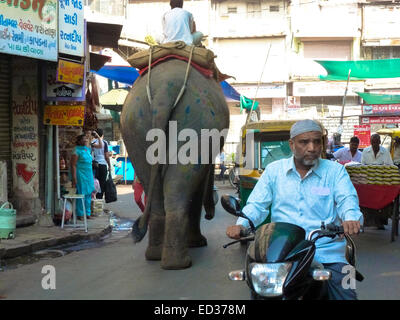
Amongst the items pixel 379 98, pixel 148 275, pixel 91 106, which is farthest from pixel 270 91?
pixel 148 275

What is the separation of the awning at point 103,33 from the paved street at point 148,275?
454 cm

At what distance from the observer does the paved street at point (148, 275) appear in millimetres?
5266

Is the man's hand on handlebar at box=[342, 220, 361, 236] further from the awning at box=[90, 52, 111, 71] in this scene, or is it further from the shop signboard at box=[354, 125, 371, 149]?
the shop signboard at box=[354, 125, 371, 149]

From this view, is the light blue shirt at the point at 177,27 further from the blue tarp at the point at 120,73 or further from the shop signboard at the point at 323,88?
the shop signboard at the point at 323,88

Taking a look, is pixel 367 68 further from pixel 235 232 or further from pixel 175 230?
pixel 235 232

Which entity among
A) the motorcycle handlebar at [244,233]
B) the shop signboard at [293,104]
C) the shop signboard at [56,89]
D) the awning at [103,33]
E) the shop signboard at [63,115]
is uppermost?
the shop signboard at [293,104]

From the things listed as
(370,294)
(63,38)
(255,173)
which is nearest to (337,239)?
(370,294)

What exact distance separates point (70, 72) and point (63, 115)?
760 mm

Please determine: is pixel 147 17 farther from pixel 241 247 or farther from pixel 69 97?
pixel 241 247

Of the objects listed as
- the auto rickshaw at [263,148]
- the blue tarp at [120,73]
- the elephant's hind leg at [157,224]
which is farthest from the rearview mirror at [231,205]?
the blue tarp at [120,73]

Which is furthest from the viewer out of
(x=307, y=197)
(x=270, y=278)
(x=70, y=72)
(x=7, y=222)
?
(x=70, y=72)

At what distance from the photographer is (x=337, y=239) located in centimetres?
330

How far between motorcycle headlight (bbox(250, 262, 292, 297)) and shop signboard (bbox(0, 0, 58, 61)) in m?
6.20

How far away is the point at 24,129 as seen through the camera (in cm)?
952
